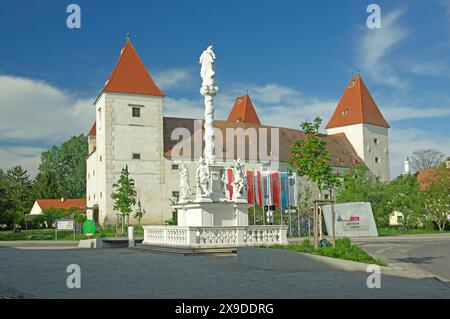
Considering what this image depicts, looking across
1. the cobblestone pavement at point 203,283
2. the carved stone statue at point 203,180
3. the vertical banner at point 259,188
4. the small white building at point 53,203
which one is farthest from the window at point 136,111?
the cobblestone pavement at point 203,283

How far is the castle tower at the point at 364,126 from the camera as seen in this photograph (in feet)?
291

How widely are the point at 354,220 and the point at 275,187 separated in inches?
398

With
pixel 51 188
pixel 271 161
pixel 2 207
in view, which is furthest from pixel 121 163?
pixel 51 188

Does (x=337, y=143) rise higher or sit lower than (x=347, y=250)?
higher

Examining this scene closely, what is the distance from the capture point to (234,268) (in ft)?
56.5

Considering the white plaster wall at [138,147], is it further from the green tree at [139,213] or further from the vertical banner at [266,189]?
the vertical banner at [266,189]

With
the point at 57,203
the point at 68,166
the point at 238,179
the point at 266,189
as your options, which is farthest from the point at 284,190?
the point at 68,166

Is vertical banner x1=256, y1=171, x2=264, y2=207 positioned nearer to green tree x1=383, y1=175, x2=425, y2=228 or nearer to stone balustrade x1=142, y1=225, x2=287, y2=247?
green tree x1=383, y1=175, x2=425, y2=228

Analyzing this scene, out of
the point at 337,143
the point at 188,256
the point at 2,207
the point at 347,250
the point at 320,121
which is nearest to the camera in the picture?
the point at 347,250

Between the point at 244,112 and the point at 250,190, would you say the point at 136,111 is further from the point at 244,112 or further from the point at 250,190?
the point at 244,112

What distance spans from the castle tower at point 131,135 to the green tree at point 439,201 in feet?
101

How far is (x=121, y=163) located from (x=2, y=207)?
14.2m

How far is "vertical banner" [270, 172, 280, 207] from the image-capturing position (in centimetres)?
5153
